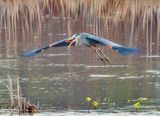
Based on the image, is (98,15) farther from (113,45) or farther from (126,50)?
(126,50)

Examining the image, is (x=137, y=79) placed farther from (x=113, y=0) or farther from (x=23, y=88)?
(x=113, y=0)

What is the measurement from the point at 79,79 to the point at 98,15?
24.6 feet

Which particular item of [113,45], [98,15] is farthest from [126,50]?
[98,15]

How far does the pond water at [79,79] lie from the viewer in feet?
43.4

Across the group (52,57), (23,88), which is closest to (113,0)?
(52,57)

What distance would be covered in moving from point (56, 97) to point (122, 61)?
16.4 ft

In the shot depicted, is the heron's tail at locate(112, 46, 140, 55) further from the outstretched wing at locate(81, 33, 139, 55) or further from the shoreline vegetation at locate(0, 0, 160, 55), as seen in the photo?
the shoreline vegetation at locate(0, 0, 160, 55)

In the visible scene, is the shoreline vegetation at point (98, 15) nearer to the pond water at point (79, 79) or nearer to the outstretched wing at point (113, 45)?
the pond water at point (79, 79)

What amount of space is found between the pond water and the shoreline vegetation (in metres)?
0.96

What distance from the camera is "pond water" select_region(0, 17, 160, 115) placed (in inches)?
521

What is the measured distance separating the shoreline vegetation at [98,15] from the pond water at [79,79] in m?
0.96

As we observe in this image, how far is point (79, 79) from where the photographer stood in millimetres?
16031

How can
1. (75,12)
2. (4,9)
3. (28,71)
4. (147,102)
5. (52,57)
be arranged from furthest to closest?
(75,12), (4,9), (52,57), (28,71), (147,102)

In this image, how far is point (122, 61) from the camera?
1877 centimetres
